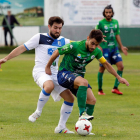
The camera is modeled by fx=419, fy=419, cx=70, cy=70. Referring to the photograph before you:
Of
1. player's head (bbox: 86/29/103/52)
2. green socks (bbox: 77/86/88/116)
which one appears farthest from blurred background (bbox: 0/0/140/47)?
green socks (bbox: 77/86/88/116)

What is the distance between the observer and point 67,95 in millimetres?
6473

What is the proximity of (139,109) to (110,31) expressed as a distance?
9.21 feet

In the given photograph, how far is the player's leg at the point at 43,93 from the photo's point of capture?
642cm

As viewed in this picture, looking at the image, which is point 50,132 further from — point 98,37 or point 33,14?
point 33,14

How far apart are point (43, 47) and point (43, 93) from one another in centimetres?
83

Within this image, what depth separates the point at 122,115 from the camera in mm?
7723

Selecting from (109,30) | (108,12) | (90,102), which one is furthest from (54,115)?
(108,12)

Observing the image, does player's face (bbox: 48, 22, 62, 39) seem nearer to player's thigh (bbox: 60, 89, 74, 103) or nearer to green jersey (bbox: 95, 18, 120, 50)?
player's thigh (bbox: 60, 89, 74, 103)

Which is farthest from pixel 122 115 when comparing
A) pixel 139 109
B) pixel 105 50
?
pixel 105 50

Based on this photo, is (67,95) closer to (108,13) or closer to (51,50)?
(51,50)

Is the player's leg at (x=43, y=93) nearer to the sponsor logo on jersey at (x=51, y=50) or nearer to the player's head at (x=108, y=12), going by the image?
the sponsor logo on jersey at (x=51, y=50)

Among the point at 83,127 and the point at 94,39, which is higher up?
the point at 94,39

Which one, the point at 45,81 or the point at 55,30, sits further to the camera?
the point at 55,30

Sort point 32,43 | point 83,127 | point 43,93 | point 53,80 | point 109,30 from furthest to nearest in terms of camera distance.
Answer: point 109,30 < point 32,43 < point 53,80 < point 43,93 < point 83,127
